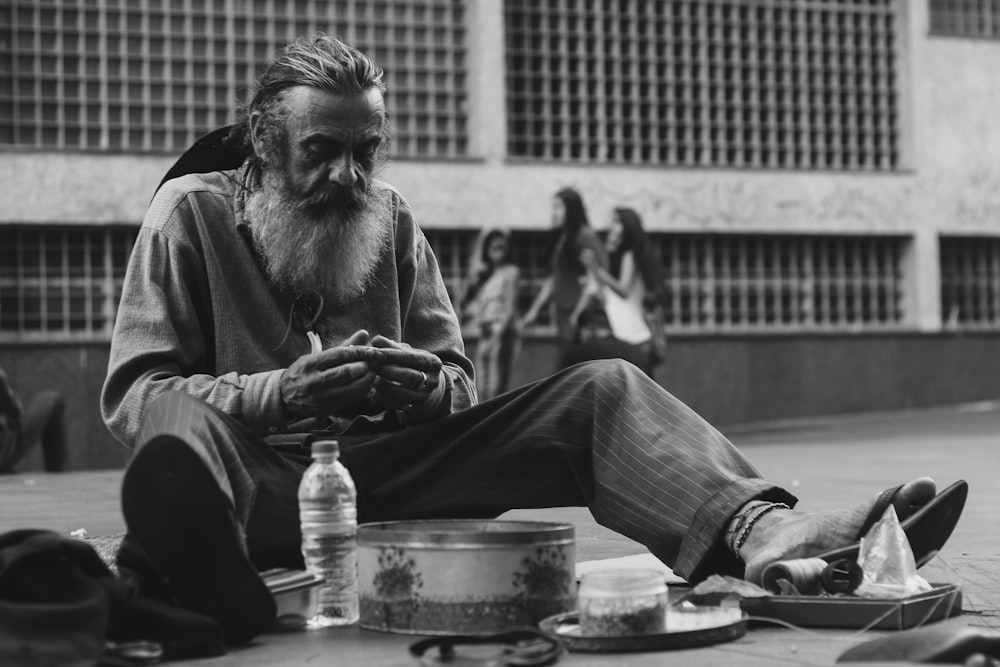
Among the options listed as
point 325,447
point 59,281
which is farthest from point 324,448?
point 59,281

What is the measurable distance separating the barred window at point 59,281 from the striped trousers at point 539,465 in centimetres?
1248

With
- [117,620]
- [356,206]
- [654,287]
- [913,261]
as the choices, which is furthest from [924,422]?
[117,620]

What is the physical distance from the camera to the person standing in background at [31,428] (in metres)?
11.5

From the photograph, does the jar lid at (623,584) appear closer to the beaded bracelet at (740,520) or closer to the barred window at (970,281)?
the beaded bracelet at (740,520)

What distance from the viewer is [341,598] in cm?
381

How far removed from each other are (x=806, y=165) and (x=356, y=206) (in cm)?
1584

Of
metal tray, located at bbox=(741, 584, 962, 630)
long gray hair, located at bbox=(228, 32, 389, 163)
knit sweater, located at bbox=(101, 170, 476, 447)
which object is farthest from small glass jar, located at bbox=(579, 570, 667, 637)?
long gray hair, located at bbox=(228, 32, 389, 163)

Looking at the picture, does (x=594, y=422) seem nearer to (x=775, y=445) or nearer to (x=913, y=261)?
(x=775, y=445)

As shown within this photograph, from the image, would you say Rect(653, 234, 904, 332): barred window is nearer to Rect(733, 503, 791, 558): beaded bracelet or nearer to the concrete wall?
the concrete wall

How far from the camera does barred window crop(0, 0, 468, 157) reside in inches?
639

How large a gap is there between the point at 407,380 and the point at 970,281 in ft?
58.5

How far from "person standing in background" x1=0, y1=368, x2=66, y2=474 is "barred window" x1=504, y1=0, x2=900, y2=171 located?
24.1ft

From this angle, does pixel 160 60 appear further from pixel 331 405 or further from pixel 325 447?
pixel 325 447

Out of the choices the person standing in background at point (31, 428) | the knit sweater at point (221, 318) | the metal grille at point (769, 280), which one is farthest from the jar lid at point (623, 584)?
the metal grille at point (769, 280)
